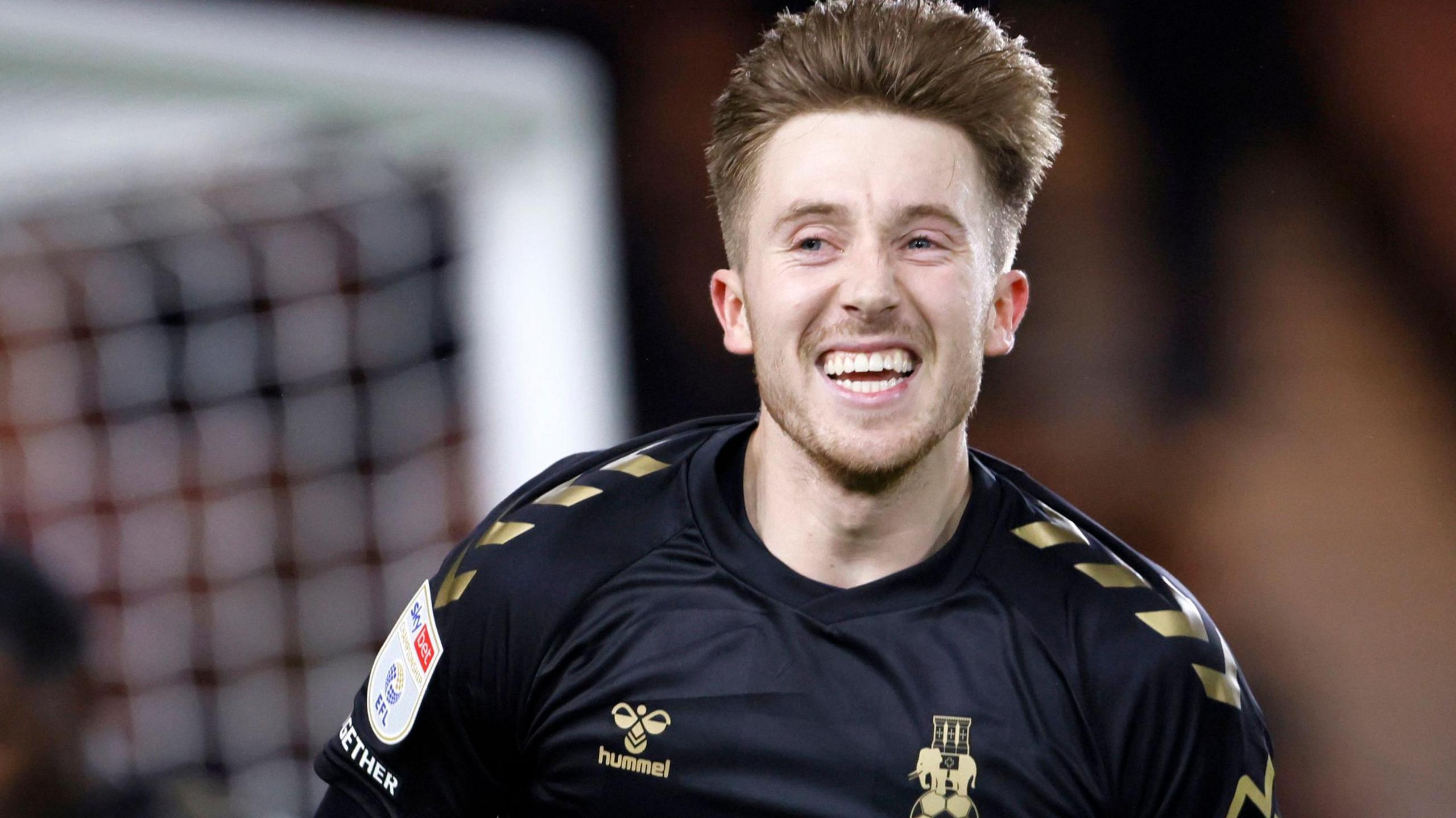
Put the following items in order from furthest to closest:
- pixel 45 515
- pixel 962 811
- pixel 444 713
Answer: pixel 45 515, pixel 444 713, pixel 962 811

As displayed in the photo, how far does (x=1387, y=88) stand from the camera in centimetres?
398

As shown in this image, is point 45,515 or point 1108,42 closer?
point 1108,42

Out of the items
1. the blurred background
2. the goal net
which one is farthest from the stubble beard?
the blurred background

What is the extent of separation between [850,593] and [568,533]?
A: 33cm

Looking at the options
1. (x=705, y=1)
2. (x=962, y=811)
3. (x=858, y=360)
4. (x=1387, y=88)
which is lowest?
(x=962, y=811)

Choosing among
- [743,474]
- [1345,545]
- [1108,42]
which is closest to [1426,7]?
[1108,42]

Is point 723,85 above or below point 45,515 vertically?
above

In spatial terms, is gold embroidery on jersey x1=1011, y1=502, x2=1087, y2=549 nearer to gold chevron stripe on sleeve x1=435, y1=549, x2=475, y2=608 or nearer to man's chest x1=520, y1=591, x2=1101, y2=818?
man's chest x1=520, y1=591, x2=1101, y2=818

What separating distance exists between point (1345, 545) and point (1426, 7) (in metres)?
1.41

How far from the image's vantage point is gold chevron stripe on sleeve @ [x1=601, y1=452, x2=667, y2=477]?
1.87 metres

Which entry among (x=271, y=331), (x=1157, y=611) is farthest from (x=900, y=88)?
(x=271, y=331)

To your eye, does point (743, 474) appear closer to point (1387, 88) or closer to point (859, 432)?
point (859, 432)

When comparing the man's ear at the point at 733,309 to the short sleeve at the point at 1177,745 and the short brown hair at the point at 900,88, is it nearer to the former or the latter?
the short brown hair at the point at 900,88

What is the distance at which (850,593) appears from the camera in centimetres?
171
